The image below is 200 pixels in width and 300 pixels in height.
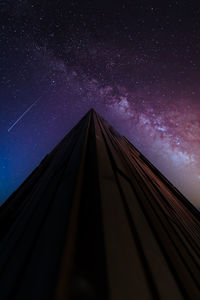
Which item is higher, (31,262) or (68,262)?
(68,262)

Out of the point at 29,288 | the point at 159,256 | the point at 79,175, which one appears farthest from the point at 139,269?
the point at 79,175

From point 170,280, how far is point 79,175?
0.52 meters

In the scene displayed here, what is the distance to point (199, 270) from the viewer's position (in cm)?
63

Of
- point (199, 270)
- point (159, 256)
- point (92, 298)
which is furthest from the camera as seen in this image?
point (199, 270)

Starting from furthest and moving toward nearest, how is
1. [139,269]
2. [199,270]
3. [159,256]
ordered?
[199,270] < [159,256] < [139,269]

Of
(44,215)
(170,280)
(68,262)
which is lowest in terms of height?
(44,215)

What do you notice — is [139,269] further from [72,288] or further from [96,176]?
[96,176]

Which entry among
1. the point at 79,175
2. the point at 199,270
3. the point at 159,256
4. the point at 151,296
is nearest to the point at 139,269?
the point at 151,296

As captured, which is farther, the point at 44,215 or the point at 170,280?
the point at 44,215

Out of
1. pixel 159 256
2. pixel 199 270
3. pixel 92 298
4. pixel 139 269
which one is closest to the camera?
pixel 92 298

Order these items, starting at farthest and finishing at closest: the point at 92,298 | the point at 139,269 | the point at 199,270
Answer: the point at 199,270 → the point at 139,269 → the point at 92,298

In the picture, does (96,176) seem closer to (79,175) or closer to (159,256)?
(79,175)

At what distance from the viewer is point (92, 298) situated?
26cm

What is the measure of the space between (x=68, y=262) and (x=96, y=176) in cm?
38
